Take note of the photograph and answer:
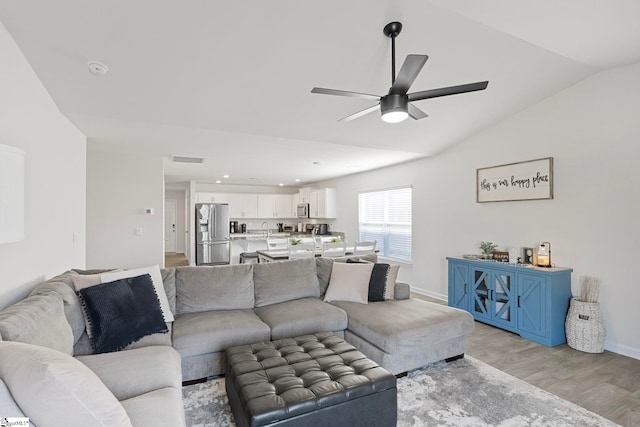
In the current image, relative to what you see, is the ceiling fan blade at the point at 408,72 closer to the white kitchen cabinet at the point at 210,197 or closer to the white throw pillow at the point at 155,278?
the white throw pillow at the point at 155,278

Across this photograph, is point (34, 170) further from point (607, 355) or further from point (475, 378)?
point (607, 355)

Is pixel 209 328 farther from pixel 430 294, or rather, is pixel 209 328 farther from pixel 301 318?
pixel 430 294

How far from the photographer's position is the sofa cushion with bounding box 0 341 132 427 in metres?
0.97

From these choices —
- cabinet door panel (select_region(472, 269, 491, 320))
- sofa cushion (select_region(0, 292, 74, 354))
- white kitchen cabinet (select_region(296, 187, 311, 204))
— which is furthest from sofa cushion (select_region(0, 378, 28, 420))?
white kitchen cabinet (select_region(296, 187, 311, 204))

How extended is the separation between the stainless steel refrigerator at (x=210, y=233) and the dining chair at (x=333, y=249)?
3.71 metres

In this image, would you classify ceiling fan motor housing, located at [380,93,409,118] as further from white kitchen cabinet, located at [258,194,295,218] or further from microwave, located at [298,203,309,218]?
white kitchen cabinet, located at [258,194,295,218]

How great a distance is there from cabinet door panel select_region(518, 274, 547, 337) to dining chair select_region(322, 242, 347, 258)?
7.52ft

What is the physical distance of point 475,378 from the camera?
8.21 ft

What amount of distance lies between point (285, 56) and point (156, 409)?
2507 millimetres

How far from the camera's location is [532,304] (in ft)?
10.9

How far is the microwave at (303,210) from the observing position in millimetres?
8539

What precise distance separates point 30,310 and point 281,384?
4.47 ft

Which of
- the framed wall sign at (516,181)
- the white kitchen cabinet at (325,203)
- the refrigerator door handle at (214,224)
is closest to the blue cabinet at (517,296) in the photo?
the framed wall sign at (516,181)

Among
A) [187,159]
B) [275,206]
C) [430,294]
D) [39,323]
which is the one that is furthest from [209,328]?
[275,206]
